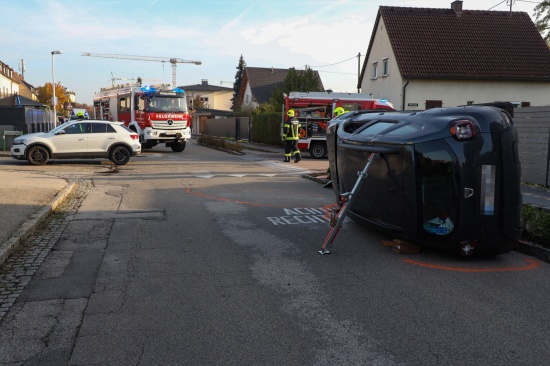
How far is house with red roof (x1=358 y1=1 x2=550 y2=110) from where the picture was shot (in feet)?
92.7

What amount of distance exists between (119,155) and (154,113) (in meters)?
5.91

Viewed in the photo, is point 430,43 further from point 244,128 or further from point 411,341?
point 411,341

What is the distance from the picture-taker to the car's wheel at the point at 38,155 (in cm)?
1758

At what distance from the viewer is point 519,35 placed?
30641mm

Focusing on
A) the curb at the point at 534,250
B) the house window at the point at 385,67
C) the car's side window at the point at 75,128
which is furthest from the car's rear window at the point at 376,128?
the house window at the point at 385,67

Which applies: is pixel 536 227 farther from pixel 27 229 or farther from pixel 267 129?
pixel 267 129

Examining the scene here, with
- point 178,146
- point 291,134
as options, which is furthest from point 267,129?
point 291,134

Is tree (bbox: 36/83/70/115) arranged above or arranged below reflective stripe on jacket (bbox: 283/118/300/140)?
above

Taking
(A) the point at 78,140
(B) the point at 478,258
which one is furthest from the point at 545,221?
(A) the point at 78,140

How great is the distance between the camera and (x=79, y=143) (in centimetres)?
1816

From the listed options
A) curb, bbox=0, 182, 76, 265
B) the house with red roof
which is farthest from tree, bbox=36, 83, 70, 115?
curb, bbox=0, 182, 76, 265

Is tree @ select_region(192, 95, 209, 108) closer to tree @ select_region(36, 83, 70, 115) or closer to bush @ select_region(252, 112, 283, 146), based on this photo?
tree @ select_region(36, 83, 70, 115)

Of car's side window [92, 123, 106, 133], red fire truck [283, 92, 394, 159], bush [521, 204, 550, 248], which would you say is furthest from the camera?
red fire truck [283, 92, 394, 159]

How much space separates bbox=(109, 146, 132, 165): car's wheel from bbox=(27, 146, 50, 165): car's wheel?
6.88 ft
